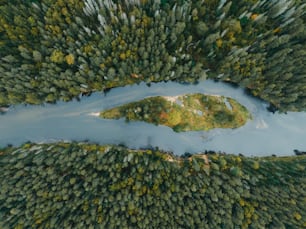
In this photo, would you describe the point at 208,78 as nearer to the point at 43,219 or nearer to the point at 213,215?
the point at 213,215

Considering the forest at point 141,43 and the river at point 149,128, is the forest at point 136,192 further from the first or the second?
the forest at point 141,43

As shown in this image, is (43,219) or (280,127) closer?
(43,219)

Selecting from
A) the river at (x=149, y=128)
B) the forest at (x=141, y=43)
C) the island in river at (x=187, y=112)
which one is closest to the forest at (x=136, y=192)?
the river at (x=149, y=128)

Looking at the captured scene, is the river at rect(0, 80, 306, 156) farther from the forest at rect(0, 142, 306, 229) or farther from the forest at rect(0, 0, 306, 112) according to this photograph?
the forest at rect(0, 142, 306, 229)

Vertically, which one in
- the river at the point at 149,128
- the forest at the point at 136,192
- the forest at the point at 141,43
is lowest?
the forest at the point at 136,192

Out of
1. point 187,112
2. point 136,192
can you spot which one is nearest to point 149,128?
point 187,112

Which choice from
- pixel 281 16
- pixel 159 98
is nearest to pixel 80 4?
pixel 159 98
